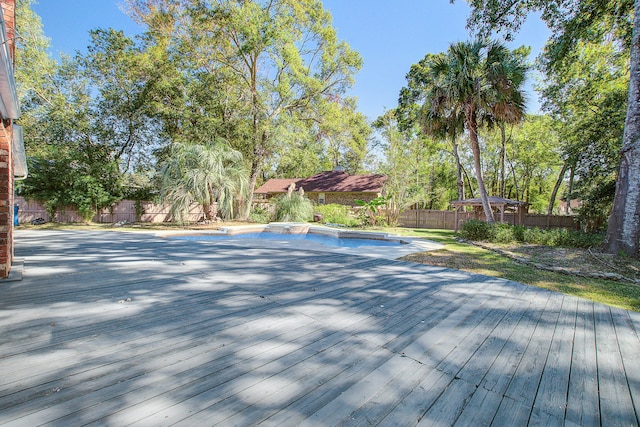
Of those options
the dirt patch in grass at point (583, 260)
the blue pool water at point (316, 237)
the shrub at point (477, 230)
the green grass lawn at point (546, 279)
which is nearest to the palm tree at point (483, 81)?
the shrub at point (477, 230)

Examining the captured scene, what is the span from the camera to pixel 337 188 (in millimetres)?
22031

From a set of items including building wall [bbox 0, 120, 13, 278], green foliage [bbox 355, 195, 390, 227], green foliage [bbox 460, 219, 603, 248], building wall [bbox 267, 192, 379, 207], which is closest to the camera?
building wall [bbox 0, 120, 13, 278]

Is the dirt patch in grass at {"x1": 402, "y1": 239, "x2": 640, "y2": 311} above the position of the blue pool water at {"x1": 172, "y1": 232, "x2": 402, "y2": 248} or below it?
above

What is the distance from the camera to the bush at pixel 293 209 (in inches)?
608

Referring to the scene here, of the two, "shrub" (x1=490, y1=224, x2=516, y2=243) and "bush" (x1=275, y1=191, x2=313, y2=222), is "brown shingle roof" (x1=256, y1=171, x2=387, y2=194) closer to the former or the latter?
"bush" (x1=275, y1=191, x2=313, y2=222)

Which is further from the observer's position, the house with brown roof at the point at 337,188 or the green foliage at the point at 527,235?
the house with brown roof at the point at 337,188

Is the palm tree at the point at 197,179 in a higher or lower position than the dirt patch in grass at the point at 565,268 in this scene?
higher

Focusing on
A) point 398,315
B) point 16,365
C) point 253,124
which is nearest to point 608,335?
point 398,315

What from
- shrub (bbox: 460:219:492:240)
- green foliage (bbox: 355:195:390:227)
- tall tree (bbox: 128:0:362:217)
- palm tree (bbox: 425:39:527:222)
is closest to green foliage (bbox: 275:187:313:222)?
tall tree (bbox: 128:0:362:217)

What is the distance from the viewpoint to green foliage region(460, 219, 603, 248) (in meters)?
8.02

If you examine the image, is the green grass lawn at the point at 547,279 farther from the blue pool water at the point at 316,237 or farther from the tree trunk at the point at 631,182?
the blue pool water at the point at 316,237

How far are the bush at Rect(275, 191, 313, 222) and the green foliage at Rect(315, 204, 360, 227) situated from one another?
2.66ft

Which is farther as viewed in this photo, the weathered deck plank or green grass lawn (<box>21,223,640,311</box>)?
green grass lawn (<box>21,223,640,311</box>)

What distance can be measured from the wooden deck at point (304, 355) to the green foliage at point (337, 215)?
36.8 ft
